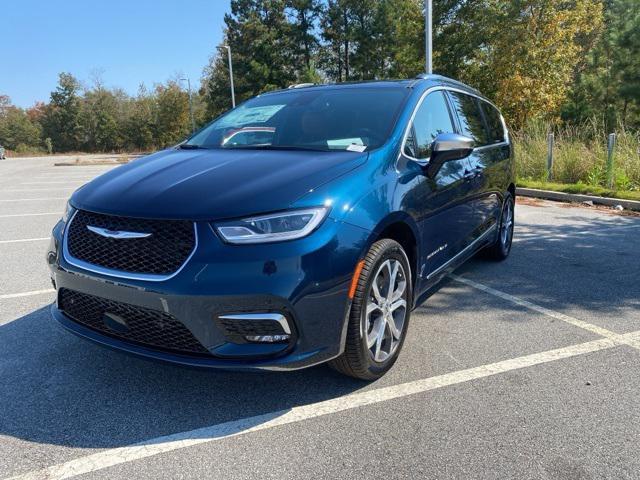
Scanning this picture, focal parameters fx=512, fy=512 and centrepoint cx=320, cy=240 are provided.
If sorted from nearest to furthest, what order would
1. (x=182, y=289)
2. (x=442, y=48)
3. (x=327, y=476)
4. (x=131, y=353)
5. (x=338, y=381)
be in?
(x=327, y=476), (x=182, y=289), (x=131, y=353), (x=338, y=381), (x=442, y=48)

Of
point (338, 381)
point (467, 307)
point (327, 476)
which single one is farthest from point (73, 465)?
point (467, 307)

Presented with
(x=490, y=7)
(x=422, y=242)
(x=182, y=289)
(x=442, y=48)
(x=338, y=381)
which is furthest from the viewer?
(x=442, y=48)

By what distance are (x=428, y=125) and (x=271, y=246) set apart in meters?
1.83

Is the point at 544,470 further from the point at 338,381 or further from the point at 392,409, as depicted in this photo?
the point at 338,381

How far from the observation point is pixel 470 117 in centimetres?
463

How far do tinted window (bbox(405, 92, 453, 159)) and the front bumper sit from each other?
105 centimetres

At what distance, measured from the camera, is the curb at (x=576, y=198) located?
9339 millimetres

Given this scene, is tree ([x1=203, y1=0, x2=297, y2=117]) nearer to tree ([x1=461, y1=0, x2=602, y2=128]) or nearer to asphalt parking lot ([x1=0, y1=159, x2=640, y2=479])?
tree ([x1=461, y1=0, x2=602, y2=128])

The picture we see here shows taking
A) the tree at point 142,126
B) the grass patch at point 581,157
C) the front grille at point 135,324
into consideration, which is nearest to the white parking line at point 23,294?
the front grille at point 135,324

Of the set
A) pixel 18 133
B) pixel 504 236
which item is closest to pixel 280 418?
pixel 504 236

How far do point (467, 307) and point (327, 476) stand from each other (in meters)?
2.42

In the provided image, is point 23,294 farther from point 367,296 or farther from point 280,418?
point 367,296

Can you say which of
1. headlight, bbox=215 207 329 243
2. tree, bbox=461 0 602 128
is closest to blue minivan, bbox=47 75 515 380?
headlight, bbox=215 207 329 243

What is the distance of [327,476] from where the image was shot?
2178 millimetres
